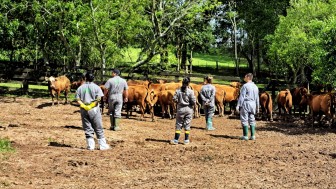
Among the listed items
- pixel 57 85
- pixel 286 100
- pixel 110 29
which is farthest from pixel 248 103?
pixel 110 29

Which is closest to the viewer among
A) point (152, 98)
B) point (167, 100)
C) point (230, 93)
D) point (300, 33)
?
point (152, 98)

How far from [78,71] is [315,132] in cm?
1393

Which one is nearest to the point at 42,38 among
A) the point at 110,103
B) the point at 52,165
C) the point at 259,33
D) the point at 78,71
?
the point at 78,71

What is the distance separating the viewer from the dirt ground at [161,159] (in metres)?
8.63

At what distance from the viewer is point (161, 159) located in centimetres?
1031

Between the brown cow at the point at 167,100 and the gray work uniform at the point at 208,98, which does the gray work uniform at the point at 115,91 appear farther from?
the brown cow at the point at 167,100

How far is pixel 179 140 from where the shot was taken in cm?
1285

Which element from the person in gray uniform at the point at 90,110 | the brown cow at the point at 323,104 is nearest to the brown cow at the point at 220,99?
the brown cow at the point at 323,104

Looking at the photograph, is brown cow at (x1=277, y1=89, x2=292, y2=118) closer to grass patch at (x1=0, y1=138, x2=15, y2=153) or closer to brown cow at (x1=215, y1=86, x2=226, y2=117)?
brown cow at (x1=215, y1=86, x2=226, y2=117)

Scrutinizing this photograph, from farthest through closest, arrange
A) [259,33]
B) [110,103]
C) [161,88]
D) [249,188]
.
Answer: [259,33] → [161,88] → [110,103] → [249,188]

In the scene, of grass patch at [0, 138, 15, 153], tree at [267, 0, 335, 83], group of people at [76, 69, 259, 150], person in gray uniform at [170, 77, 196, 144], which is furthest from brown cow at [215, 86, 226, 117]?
grass patch at [0, 138, 15, 153]

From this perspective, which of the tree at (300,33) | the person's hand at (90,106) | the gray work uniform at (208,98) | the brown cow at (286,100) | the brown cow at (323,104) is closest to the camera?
the person's hand at (90,106)

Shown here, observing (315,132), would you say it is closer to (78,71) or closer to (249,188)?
(249,188)

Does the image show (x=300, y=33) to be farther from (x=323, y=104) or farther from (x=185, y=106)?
(x=185, y=106)
